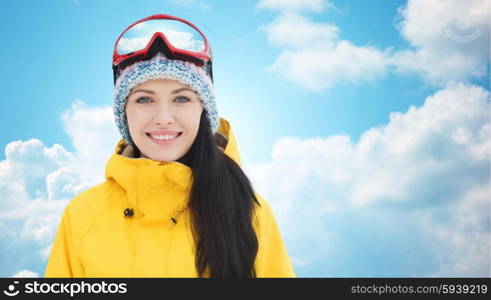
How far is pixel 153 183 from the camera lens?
10.1 feet

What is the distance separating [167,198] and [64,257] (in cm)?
89

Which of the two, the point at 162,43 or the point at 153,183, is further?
the point at 162,43

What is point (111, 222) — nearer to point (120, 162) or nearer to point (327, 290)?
point (120, 162)

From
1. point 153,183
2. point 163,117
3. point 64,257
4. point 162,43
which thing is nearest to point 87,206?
point 64,257

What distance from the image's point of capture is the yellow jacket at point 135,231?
9.69 ft

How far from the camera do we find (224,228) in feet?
10.2

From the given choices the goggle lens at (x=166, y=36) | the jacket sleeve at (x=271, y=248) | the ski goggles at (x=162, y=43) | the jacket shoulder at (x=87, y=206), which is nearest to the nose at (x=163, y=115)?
the ski goggles at (x=162, y=43)

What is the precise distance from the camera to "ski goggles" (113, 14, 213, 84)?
10.8ft

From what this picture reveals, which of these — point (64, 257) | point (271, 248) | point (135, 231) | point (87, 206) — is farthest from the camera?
point (271, 248)

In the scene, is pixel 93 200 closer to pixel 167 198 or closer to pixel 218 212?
pixel 167 198

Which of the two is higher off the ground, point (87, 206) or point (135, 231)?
point (87, 206)

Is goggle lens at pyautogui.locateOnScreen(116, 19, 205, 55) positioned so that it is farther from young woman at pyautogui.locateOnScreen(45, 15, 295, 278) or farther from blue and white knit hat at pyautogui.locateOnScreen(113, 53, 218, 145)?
blue and white knit hat at pyautogui.locateOnScreen(113, 53, 218, 145)

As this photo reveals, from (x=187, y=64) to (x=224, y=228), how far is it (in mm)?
1250

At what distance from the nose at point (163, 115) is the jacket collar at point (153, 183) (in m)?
0.29
